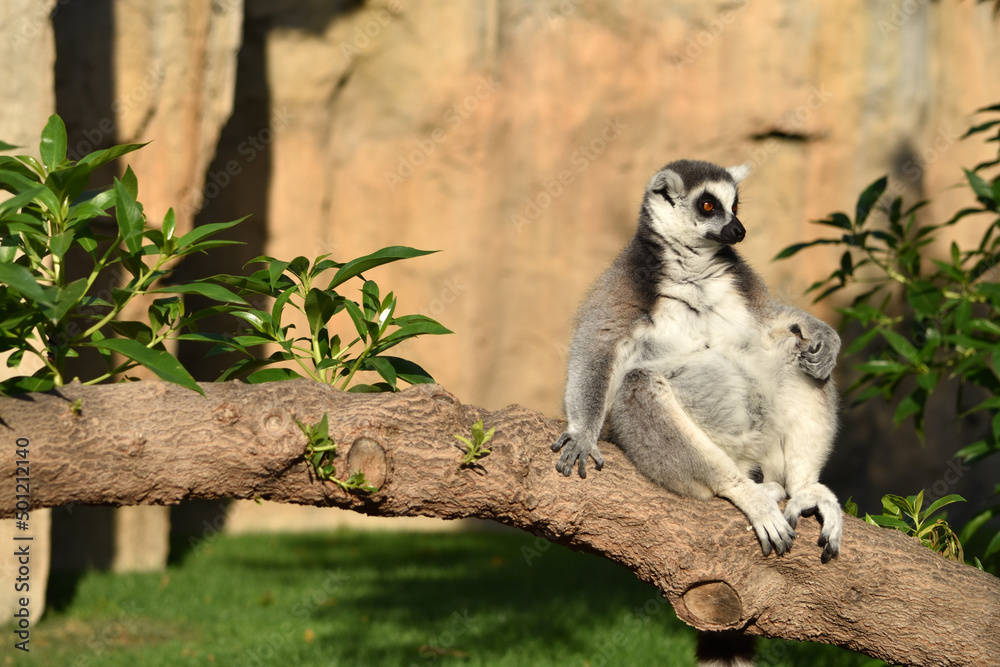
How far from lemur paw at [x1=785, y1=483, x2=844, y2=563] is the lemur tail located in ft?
1.54

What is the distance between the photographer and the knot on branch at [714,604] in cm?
218

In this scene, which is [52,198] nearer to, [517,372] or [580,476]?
[580,476]

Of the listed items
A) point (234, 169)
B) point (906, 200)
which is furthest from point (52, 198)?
point (906, 200)

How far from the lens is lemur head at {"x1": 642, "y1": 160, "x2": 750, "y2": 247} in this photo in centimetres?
291

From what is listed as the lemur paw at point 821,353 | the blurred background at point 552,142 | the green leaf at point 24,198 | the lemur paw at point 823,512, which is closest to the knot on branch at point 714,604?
the lemur paw at point 823,512

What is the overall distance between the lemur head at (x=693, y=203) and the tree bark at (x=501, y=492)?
919 millimetres

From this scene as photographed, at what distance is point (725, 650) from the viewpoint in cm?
260

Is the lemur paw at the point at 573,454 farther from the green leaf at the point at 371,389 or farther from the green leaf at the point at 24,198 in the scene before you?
the green leaf at the point at 24,198

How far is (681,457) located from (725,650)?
68 centimetres

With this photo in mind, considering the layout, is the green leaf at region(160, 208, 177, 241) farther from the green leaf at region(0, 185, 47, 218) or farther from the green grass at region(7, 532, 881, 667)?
the green grass at region(7, 532, 881, 667)

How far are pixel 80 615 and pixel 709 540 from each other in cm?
488

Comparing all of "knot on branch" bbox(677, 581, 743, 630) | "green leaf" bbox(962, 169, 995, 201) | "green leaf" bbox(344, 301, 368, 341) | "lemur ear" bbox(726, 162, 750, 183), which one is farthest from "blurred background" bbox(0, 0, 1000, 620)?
"knot on branch" bbox(677, 581, 743, 630)

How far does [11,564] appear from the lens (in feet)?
16.4

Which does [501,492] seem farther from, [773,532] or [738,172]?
[738,172]
